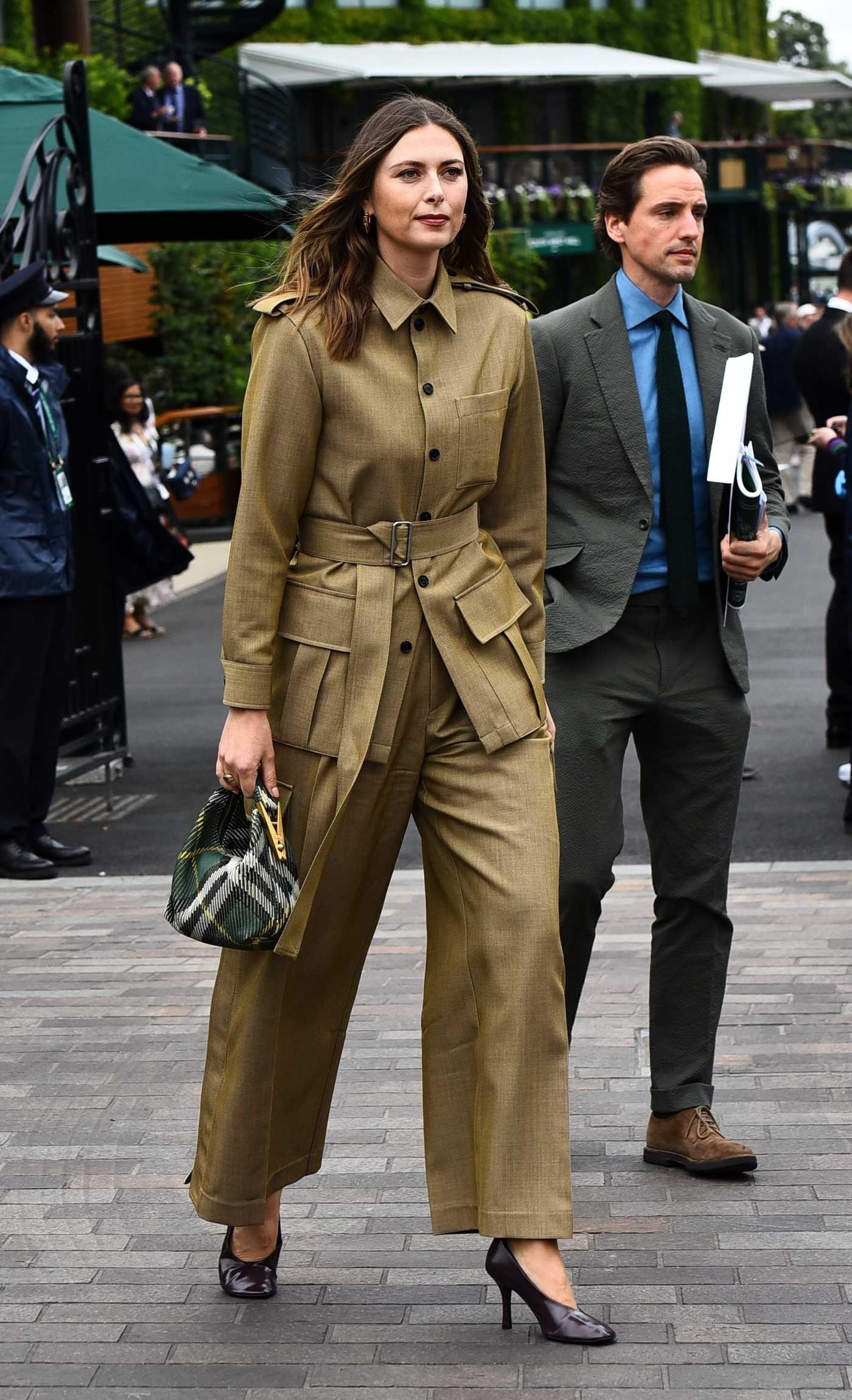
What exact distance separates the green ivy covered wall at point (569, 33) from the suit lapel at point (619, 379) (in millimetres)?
39135

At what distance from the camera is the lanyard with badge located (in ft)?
25.5

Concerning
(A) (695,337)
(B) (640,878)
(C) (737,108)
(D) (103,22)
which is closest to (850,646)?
(B) (640,878)

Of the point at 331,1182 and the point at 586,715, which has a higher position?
the point at 586,715

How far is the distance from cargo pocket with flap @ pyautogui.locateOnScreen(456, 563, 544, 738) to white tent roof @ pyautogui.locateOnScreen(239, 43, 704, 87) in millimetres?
34482

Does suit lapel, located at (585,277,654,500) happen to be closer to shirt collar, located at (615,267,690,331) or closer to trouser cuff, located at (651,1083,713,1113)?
shirt collar, located at (615,267,690,331)

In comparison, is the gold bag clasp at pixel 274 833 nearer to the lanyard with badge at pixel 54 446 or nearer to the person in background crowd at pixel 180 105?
the lanyard with badge at pixel 54 446

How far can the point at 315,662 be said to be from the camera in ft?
12.0

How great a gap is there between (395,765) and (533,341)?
1.19m

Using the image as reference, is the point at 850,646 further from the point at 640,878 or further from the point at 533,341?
the point at 533,341

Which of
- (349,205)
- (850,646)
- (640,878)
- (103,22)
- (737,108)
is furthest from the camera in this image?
(737,108)

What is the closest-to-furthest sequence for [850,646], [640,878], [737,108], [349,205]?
[349,205] → [640,878] → [850,646] → [737,108]

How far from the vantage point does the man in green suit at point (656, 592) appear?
4328mm

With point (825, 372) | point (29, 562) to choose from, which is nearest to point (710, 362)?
point (29, 562)

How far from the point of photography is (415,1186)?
4441 mm
